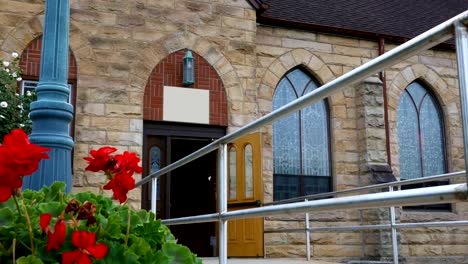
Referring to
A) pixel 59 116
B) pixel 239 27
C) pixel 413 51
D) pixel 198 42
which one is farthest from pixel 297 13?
pixel 413 51

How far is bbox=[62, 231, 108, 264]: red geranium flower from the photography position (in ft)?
5.63

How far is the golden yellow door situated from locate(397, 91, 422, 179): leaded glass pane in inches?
170

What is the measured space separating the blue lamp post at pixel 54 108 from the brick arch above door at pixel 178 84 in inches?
217

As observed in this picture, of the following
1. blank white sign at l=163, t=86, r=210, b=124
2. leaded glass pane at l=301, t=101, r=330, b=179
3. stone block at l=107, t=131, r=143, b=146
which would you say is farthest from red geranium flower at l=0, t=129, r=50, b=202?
leaded glass pane at l=301, t=101, r=330, b=179

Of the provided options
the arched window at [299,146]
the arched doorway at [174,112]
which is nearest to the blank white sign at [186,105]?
the arched doorway at [174,112]

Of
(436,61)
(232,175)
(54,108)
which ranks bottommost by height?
(54,108)

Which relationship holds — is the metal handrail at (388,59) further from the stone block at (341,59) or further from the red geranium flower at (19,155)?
the stone block at (341,59)

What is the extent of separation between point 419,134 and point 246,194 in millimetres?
5310

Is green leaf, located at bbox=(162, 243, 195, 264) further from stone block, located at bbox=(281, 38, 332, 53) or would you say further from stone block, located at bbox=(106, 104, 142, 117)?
stone block, located at bbox=(281, 38, 332, 53)

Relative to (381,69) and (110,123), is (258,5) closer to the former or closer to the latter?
(110,123)

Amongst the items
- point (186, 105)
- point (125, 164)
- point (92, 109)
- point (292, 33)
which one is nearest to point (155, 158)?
point (186, 105)

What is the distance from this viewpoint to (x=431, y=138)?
14.0 metres

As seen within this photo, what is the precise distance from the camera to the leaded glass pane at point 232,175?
10.9 m

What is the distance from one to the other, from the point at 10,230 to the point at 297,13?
38.9ft
